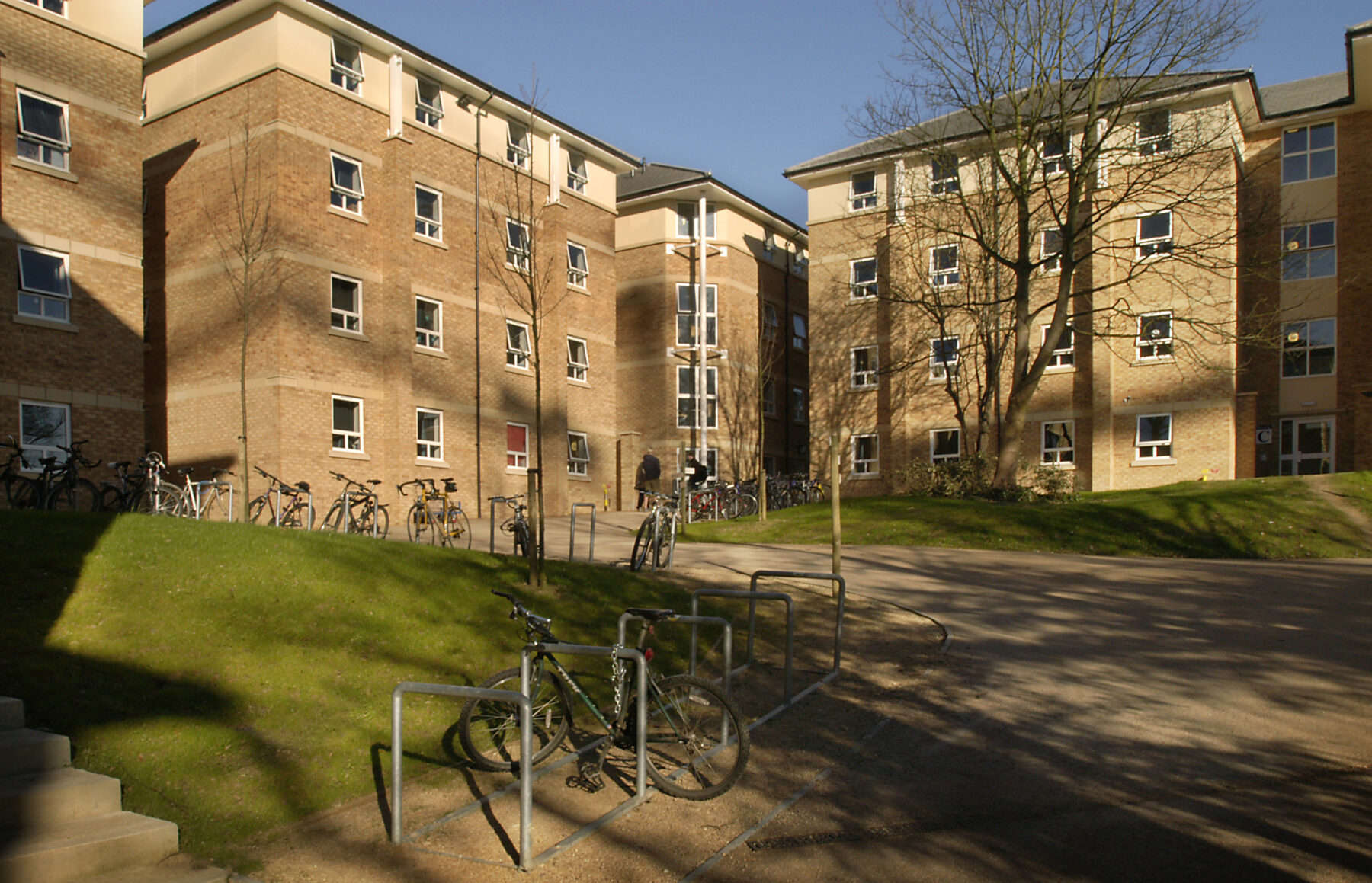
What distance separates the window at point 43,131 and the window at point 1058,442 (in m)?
25.9

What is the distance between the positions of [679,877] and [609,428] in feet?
90.5

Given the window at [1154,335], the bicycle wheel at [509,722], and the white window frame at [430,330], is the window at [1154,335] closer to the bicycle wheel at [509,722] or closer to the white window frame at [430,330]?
the white window frame at [430,330]

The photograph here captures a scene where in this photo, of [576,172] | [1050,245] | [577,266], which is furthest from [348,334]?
[1050,245]

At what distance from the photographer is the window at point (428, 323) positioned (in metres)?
25.7

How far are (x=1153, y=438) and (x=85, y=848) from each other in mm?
29278

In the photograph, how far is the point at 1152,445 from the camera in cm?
2873

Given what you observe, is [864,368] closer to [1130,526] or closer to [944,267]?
[944,267]

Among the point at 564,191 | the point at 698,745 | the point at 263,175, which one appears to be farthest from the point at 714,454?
the point at 698,745

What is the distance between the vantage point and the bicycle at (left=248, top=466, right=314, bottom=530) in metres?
18.1

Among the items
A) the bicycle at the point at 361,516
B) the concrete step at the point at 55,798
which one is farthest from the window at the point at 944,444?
the concrete step at the point at 55,798

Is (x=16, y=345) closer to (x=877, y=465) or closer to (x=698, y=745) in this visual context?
(x=698, y=745)

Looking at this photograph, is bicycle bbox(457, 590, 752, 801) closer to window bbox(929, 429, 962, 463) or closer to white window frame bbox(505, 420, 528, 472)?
white window frame bbox(505, 420, 528, 472)

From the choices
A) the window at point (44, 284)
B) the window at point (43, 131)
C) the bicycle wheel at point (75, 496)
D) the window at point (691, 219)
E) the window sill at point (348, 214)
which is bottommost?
the bicycle wheel at point (75, 496)

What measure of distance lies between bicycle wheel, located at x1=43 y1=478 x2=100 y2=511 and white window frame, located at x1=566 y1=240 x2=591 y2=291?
16.7 m
